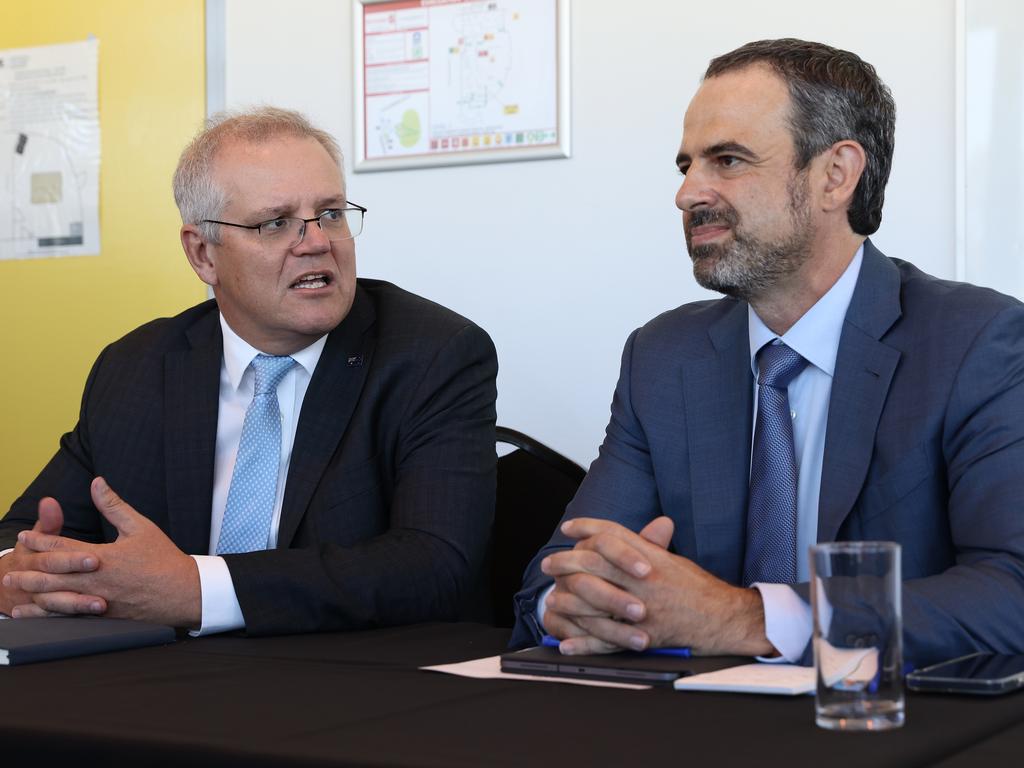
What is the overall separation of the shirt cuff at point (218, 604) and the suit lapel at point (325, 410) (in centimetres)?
39

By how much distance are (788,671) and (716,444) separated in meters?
0.68

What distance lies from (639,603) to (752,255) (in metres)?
0.69

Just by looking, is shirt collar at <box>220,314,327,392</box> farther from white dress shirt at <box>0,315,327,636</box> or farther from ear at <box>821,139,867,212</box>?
ear at <box>821,139,867,212</box>

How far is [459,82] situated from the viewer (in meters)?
3.29

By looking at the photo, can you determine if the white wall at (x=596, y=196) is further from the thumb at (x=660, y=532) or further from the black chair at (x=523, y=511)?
the thumb at (x=660, y=532)

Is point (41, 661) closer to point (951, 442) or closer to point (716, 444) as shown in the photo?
point (716, 444)

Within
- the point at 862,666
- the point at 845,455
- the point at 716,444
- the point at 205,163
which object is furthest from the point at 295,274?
the point at 862,666

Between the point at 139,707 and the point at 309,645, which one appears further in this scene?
the point at 309,645

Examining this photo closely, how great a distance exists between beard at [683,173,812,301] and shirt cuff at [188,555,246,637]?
2.74 feet

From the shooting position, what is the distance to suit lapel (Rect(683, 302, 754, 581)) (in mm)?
1886

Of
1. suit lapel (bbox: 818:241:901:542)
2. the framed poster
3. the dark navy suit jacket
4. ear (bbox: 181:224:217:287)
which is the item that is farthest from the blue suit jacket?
the framed poster

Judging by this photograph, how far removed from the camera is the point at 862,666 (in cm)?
103

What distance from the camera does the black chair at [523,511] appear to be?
2.38 meters

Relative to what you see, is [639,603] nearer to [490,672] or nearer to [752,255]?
[490,672]
